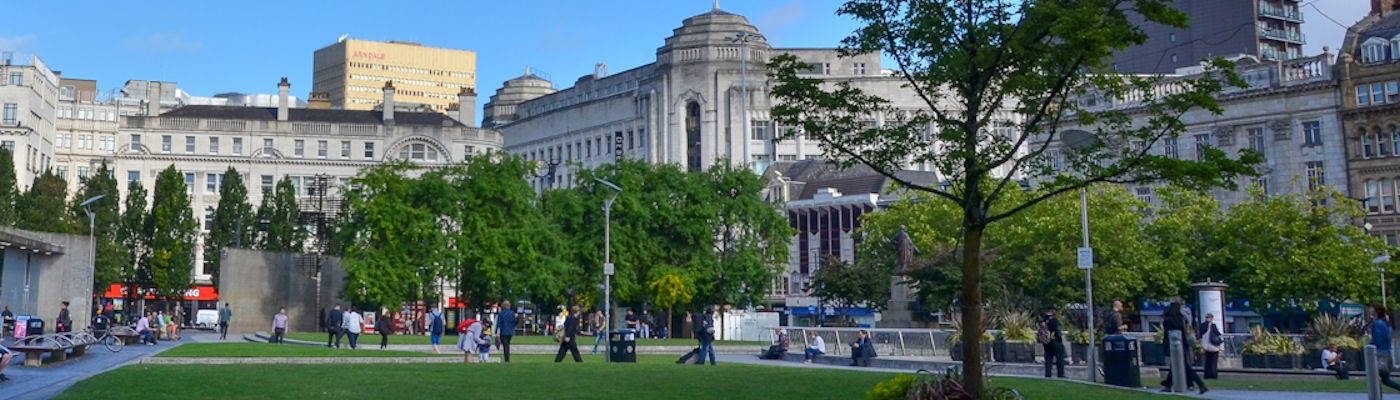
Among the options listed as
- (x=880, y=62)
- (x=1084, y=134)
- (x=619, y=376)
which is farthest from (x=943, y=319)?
(x=880, y=62)

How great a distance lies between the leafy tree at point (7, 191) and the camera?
76125 mm

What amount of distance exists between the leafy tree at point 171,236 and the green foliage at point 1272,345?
7292 cm

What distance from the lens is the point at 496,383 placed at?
73.8 ft

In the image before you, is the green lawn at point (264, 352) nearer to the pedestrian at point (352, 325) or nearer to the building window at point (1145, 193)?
the pedestrian at point (352, 325)

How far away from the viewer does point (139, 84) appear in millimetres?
146625

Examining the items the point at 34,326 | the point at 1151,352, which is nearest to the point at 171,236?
the point at 34,326

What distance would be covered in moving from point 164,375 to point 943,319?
36082 mm

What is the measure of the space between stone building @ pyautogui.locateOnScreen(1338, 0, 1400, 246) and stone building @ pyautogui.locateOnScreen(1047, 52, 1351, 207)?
2.54ft

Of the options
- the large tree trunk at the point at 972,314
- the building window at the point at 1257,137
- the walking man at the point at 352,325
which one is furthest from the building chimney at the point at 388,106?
the large tree trunk at the point at 972,314

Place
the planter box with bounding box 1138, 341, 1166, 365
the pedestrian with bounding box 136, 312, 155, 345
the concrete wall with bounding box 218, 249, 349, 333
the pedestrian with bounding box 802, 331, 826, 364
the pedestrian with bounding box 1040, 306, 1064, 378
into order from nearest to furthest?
the pedestrian with bounding box 1040, 306, 1064, 378 < the planter box with bounding box 1138, 341, 1166, 365 < the pedestrian with bounding box 802, 331, 826, 364 < the pedestrian with bounding box 136, 312, 155, 345 < the concrete wall with bounding box 218, 249, 349, 333

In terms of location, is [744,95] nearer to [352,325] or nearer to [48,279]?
[48,279]

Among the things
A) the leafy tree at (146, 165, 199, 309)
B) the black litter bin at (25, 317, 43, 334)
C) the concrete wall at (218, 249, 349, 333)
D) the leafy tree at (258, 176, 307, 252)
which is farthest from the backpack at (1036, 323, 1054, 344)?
the leafy tree at (146, 165, 199, 309)

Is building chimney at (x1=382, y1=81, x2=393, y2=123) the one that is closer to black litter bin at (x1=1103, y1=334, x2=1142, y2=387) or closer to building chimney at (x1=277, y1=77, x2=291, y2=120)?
building chimney at (x1=277, y1=77, x2=291, y2=120)

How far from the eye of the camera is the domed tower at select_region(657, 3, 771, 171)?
429ft
